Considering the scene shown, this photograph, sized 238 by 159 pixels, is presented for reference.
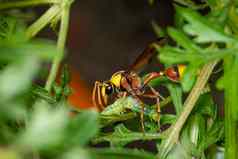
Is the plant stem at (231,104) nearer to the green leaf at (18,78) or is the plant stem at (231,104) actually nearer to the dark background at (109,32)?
the green leaf at (18,78)

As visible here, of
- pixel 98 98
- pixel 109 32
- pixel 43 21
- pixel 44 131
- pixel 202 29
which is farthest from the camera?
pixel 109 32

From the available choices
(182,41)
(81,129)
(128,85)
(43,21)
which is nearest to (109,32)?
(128,85)

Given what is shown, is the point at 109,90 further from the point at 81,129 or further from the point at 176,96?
the point at 81,129

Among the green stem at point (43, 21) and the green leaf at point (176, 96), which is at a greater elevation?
the green stem at point (43, 21)

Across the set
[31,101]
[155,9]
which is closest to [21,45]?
[31,101]

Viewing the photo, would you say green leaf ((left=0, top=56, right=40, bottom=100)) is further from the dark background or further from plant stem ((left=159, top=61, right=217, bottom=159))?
the dark background

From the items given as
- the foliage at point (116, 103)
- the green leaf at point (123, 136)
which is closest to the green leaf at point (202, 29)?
the foliage at point (116, 103)

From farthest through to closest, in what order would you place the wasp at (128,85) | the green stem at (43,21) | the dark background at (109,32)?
the dark background at (109,32) → the wasp at (128,85) → the green stem at (43,21)

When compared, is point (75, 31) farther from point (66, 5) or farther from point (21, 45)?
point (21, 45)
